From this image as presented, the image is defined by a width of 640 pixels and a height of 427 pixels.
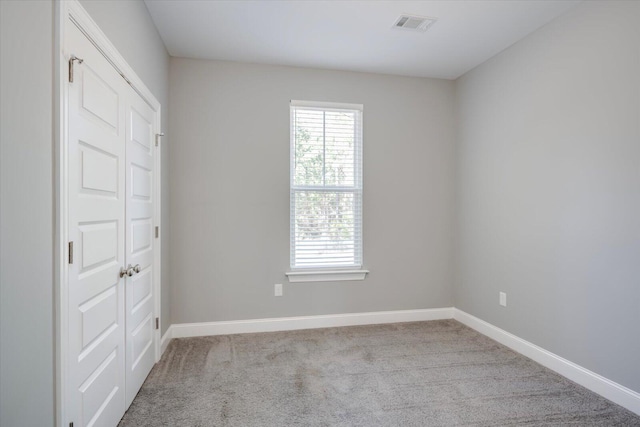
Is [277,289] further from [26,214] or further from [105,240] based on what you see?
[26,214]

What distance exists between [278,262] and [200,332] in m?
1.02

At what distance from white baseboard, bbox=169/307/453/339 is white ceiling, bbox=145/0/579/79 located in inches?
104

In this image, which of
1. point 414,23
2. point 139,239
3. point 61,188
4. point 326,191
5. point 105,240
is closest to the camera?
point 61,188

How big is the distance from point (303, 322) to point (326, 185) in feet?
4.81

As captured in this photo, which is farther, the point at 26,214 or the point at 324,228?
the point at 324,228

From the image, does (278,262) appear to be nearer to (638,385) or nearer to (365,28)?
(365,28)

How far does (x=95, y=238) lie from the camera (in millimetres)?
1686

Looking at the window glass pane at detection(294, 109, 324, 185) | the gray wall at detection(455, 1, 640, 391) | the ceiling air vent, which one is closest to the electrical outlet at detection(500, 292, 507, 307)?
the gray wall at detection(455, 1, 640, 391)

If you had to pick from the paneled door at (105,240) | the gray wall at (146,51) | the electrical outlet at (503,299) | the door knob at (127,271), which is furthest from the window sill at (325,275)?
the door knob at (127,271)

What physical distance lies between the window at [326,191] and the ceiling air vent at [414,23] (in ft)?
3.37

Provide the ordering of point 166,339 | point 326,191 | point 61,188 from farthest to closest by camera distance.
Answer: point 326,191
point 166,339
point 61,188

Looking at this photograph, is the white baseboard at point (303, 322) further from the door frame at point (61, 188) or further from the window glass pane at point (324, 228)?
the door frame at point (61, 188)

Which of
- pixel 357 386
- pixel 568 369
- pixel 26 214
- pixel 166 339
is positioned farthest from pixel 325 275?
pixel 26 214

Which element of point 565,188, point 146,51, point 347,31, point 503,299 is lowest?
point 503,299
